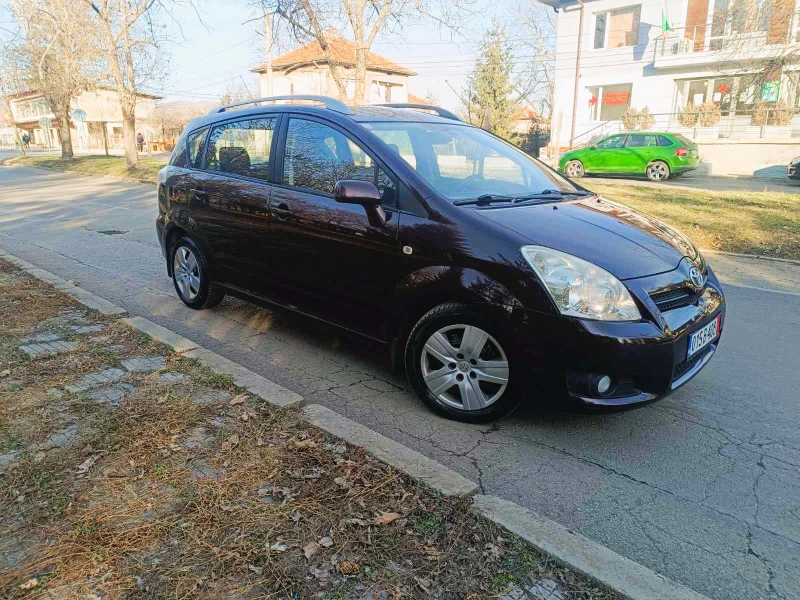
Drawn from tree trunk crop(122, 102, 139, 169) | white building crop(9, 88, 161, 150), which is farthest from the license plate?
white building crop(9, 88, 161, 150)

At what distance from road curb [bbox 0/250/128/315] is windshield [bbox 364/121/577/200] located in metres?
3.02

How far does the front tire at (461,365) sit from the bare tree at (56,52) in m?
26.4

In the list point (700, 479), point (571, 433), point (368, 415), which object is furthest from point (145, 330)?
point (700, 479)

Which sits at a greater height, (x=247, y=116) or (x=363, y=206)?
(x=247, y=116)

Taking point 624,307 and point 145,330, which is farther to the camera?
point 145,330

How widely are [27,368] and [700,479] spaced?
4.23 metres

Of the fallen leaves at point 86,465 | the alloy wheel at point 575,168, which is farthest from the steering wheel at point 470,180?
the alloy wheel at point 575,168

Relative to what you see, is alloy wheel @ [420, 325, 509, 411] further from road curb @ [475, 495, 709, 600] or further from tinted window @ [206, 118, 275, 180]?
tinted window @ [206, 118, 275, 180]

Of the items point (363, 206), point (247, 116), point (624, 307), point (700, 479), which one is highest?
point (247, 116)

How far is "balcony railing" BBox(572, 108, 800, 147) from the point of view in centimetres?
2342

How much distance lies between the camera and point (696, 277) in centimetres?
357

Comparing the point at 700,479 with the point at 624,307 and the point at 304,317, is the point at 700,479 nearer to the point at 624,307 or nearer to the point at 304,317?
the point at 624,307

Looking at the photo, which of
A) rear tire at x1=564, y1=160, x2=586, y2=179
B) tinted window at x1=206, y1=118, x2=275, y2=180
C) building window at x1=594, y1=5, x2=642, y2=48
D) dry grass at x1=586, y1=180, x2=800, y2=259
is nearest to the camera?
tinted window at x1=206, y1=118, x2=275, y2=180

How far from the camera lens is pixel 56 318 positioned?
→ 5.12 meters
